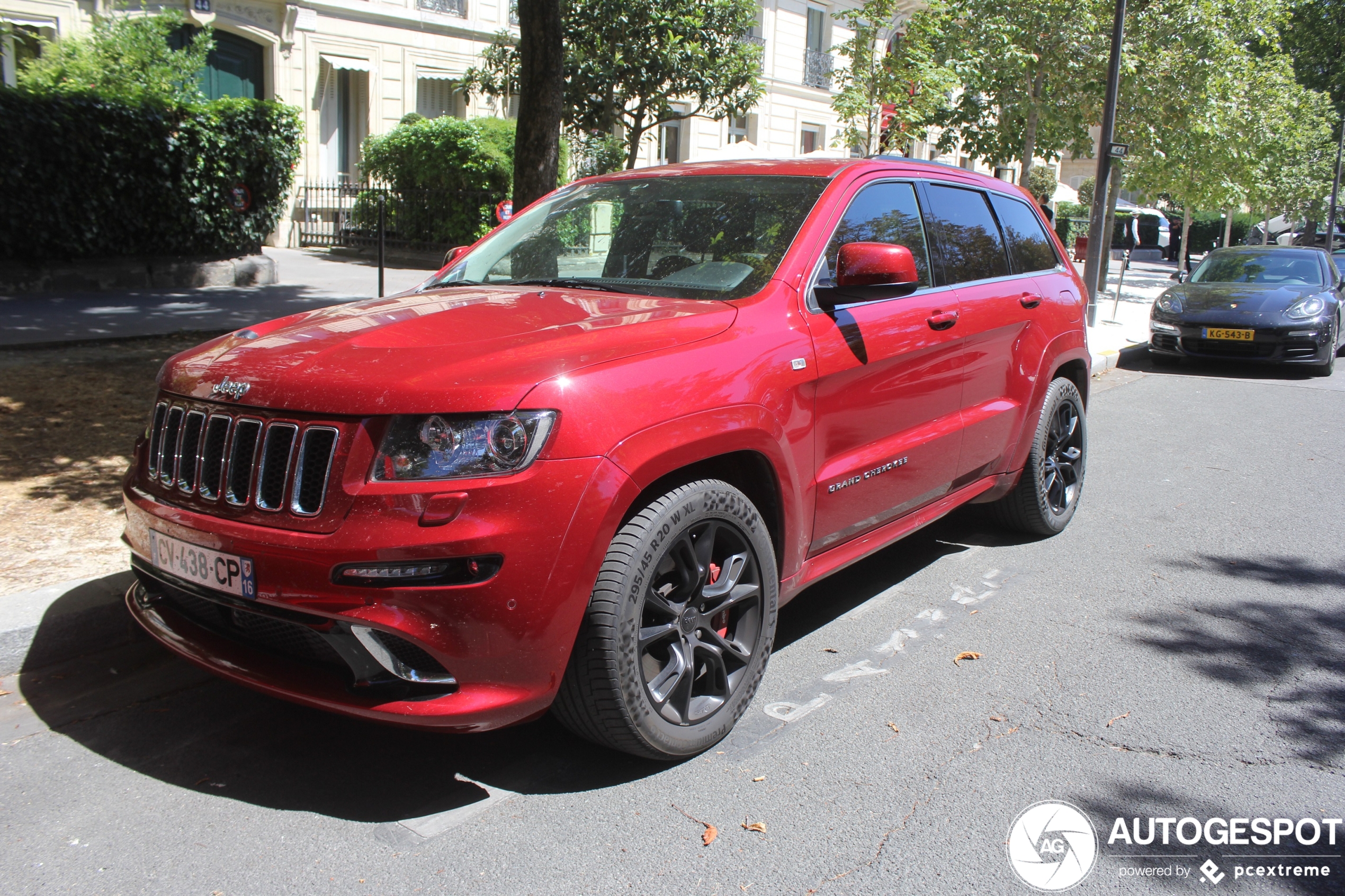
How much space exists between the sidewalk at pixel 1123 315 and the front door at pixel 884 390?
9.51 feet

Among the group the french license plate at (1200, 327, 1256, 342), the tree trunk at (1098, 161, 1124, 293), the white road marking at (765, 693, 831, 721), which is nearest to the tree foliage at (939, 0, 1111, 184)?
the tree trunk at (1098, 161, 1124, 293)

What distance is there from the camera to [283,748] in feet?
10.8

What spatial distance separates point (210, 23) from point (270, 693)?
67.4ft

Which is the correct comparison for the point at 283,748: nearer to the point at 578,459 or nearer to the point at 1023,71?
the point at 578,459

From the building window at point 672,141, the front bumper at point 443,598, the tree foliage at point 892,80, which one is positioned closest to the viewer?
the front bumper at point 443,598

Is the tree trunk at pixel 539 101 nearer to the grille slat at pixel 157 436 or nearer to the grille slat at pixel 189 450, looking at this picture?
the grille slat at pixel 157 436

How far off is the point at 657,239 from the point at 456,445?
165 cm

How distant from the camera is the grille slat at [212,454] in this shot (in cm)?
297

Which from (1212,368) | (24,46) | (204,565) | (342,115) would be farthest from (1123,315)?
(24,46)

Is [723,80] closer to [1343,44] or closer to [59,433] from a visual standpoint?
[59,433]

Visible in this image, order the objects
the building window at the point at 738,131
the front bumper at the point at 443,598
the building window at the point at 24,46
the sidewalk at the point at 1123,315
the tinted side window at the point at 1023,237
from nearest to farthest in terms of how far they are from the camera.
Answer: the front bumper at the point at 443,598 < the tinted side window at the point at 1023,237 < the sidewalk at the point at 1123,315 < the building window at the point at 24,46 < the building window at the point at 738,131

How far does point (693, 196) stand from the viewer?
13.5ft

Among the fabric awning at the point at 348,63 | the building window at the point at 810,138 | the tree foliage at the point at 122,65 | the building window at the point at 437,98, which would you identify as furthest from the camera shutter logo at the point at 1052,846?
the building window at the point at 810,138

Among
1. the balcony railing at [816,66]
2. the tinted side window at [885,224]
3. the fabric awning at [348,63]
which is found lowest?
the tinted side window at [885,224]
